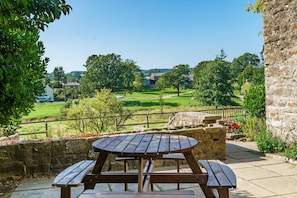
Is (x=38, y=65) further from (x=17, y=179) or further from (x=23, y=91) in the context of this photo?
(x=17, y=179)

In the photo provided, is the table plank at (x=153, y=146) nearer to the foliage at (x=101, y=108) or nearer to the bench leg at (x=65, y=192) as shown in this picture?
the bench leg at (x=65, y=192)

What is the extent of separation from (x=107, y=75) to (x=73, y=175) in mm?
23991

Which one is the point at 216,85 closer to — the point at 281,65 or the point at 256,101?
the point at 256,101

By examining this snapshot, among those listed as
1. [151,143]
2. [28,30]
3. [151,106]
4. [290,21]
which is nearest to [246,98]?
[290,21]

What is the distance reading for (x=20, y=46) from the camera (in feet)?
7.01

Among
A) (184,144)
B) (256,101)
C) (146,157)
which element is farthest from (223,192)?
(256,101)

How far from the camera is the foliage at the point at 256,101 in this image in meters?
6.61

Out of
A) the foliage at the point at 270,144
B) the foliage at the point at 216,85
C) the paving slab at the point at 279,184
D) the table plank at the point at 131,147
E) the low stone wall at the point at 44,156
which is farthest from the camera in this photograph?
the foliage at the point at 216,85

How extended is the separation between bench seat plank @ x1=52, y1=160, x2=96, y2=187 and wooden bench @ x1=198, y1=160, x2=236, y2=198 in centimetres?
109

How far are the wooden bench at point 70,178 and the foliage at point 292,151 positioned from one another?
10.3 ft

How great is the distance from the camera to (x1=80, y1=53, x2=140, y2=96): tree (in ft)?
82.0

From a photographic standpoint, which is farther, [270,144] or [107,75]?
[107,75]

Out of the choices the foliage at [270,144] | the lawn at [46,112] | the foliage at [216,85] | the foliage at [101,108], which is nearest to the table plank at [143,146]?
the foliage at [270,144]

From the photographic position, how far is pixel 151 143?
2.72m
